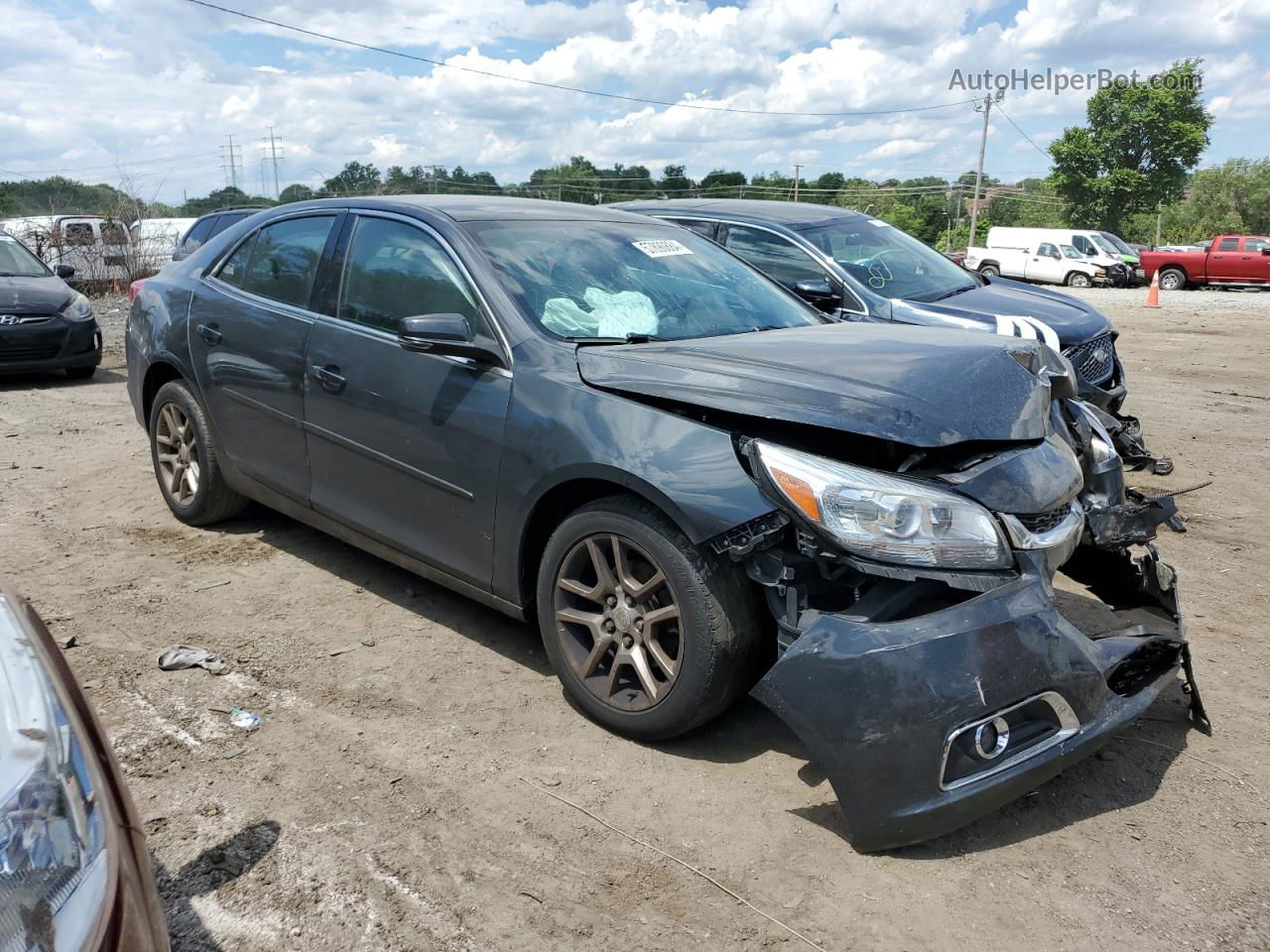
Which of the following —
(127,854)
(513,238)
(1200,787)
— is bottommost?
(1200,787)

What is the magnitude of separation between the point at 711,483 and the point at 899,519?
533 millimetres

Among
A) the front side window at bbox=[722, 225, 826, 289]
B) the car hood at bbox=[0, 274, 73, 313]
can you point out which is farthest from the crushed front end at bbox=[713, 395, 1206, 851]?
the car hood at bbox=[0, 274, 73, 313]

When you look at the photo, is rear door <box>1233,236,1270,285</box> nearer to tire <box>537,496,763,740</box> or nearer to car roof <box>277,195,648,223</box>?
car roof <box>277,195,648,223</box>

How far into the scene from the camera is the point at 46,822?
148 cm

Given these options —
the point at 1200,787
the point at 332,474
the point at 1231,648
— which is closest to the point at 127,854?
the point at 332,474

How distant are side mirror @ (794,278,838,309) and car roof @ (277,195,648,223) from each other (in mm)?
2256

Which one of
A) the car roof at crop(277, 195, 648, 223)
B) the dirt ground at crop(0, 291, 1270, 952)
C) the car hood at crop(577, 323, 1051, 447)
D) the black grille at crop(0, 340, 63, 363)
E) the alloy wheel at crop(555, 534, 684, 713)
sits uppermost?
the car roof at crop(277, 195, 648, 223)

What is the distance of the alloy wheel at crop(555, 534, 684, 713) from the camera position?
313 cm

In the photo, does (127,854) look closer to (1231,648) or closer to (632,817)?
(632,817)

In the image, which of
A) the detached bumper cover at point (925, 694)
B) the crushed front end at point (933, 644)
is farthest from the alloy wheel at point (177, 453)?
the detached bumper cover at point (925, 694)

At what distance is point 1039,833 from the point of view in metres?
2.86

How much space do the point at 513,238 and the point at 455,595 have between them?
163cm

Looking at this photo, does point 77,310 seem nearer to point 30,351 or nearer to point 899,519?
point 30,351

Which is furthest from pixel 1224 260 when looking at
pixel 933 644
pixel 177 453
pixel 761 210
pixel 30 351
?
pixel 933 644
